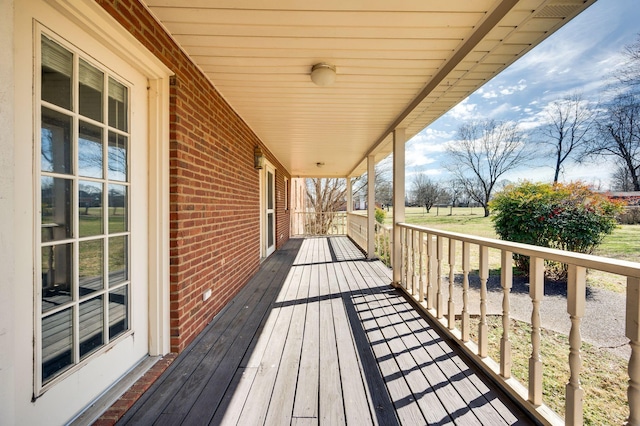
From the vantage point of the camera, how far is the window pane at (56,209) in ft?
3.70

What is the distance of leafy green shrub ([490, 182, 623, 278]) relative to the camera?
400cm

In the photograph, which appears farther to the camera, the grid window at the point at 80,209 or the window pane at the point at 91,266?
the window pane at the point at 91,266

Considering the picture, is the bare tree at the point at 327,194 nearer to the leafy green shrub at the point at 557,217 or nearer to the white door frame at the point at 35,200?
the leafy green shrub at the point at 557,217

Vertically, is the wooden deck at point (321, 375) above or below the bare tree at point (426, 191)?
below

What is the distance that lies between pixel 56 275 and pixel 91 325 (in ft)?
1.18

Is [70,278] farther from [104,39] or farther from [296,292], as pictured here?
[296,292]

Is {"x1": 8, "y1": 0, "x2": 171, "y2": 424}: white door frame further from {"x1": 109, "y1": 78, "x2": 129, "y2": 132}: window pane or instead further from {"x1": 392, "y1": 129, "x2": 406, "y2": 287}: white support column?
{"x1": 392, "y1": 129, "x2": 406, "y2": 287}: white support column

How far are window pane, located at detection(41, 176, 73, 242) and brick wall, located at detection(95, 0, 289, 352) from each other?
64 cm

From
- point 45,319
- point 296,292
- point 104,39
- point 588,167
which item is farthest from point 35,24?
Result: point 588,167

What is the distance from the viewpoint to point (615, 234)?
4.13m

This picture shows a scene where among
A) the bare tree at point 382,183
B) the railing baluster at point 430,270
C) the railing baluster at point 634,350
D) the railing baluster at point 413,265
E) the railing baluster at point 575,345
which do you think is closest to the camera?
the railing baluster at point 634,350

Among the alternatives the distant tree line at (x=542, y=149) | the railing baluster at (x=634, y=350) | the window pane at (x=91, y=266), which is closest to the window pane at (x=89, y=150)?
the window pane at (x=91, y=266)

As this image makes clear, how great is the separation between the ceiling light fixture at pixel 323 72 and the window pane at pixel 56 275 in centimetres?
197

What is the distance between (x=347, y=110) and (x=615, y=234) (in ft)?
15.8
